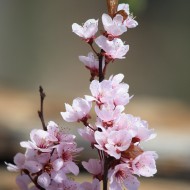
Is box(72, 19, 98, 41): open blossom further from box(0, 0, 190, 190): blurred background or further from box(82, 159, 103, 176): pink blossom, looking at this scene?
box(0, 0, 190, 190): blurred background

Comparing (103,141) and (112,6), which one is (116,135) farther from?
(112,6)

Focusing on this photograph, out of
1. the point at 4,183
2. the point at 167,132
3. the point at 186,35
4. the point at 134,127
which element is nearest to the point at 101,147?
the point at 134,127

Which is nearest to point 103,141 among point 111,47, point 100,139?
point 100,139

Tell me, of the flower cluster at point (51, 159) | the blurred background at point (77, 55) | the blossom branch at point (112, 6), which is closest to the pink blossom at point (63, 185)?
the flower cluster at point (51, 159)

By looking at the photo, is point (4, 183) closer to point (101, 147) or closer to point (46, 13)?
point (46, 13)

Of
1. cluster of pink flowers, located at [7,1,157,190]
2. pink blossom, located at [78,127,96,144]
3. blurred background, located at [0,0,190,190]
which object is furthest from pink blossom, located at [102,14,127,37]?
blurred background, located at [0,0,190,190]
